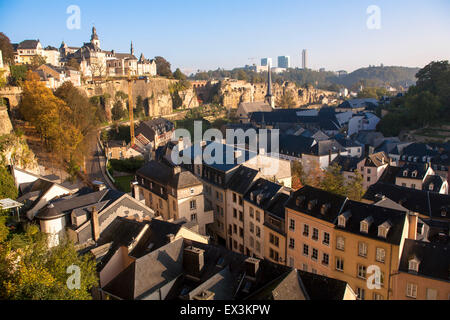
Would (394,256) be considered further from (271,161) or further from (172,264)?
(271,161)

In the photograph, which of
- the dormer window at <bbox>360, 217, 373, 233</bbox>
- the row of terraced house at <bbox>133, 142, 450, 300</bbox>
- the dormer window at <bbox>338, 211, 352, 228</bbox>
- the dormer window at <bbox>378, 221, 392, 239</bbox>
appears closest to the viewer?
the row of terraced house at <bbox>133, 142, 450, 300</bbox>

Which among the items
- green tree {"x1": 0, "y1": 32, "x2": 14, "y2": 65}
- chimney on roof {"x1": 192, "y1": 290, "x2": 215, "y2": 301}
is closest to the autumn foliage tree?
green tree {"x1": 0, "y1": 32, "x2": 14, "y2": 65}

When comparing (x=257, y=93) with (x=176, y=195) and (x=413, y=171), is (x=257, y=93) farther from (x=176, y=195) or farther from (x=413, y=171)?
(x=176, y=195)

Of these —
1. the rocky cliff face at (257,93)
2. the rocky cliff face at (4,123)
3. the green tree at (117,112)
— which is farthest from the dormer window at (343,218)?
the rocky cliff face at (257,93)

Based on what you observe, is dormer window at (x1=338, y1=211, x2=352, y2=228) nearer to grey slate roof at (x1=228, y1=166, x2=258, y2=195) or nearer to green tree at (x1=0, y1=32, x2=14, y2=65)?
grey slate roof at (x1=228, y1=166, x2=258, y2=195)


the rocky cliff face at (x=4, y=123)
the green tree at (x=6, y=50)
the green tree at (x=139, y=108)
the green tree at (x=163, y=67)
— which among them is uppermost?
the green tree at (x=163, y=67)

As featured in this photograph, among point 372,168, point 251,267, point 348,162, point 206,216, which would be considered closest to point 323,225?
point 251,267

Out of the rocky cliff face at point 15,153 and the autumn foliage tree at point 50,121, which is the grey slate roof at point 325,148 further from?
the rocky cliff face at point 15,153
